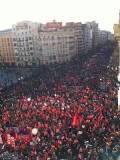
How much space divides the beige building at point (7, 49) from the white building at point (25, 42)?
9.47ft

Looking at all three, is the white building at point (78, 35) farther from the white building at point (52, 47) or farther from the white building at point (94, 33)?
the white building at point (94, 33)

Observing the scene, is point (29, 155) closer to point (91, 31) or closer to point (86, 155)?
point (86, 155)

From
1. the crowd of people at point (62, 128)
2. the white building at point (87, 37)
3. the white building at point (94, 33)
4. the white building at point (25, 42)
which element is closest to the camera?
the crowd of people at point (62, 128)

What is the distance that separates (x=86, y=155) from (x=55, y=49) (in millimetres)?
71374

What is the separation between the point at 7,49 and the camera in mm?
98250

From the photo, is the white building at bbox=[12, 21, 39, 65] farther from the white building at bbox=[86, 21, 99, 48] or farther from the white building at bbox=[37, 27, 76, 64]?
the white building at bbox=[86, 21, 99, 48]

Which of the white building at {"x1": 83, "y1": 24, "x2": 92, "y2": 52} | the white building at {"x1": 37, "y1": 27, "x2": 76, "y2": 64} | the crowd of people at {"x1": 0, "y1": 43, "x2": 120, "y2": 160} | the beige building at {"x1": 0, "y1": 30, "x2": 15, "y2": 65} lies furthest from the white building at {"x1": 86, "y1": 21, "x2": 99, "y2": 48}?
the crowd of people at {"x1": 0, "y1": 43, "x2": 120, "y2": 160}

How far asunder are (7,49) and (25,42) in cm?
779

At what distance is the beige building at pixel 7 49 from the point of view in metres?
96.5

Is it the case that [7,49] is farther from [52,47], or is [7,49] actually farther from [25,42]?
[52,47]

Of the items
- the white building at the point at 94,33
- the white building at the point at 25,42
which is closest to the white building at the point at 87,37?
the white building at the point at 94,33

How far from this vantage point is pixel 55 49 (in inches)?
3561

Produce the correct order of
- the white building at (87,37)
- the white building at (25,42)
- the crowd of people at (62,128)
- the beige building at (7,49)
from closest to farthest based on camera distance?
the crowd of people at (62,128) < the white building at (25,42) < the beige building at (7,49) < the white building at (87,37)

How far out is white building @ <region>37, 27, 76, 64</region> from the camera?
89.8 meters
